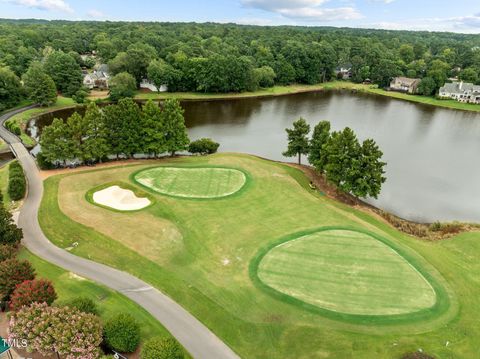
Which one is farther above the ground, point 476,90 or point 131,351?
point 476,90

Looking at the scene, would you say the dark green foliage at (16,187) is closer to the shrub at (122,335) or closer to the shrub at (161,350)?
the shrub at (122,335)

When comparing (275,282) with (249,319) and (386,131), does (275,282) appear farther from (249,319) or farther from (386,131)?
(386,131)

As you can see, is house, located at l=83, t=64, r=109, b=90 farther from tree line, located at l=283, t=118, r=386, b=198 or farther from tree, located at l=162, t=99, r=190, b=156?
tree line, located at l=283, t=118, r=386, b=198

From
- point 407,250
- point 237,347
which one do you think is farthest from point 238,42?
point 237,347

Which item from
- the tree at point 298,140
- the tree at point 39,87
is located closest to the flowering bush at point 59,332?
the tree at point 298,140

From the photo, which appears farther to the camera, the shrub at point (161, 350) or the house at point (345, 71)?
the house at point (345, 71)

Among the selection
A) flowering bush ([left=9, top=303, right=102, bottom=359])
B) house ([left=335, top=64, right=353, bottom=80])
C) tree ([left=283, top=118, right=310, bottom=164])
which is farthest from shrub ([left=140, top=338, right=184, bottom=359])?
house ([left=335, top=64, right=353, bottom=80])
